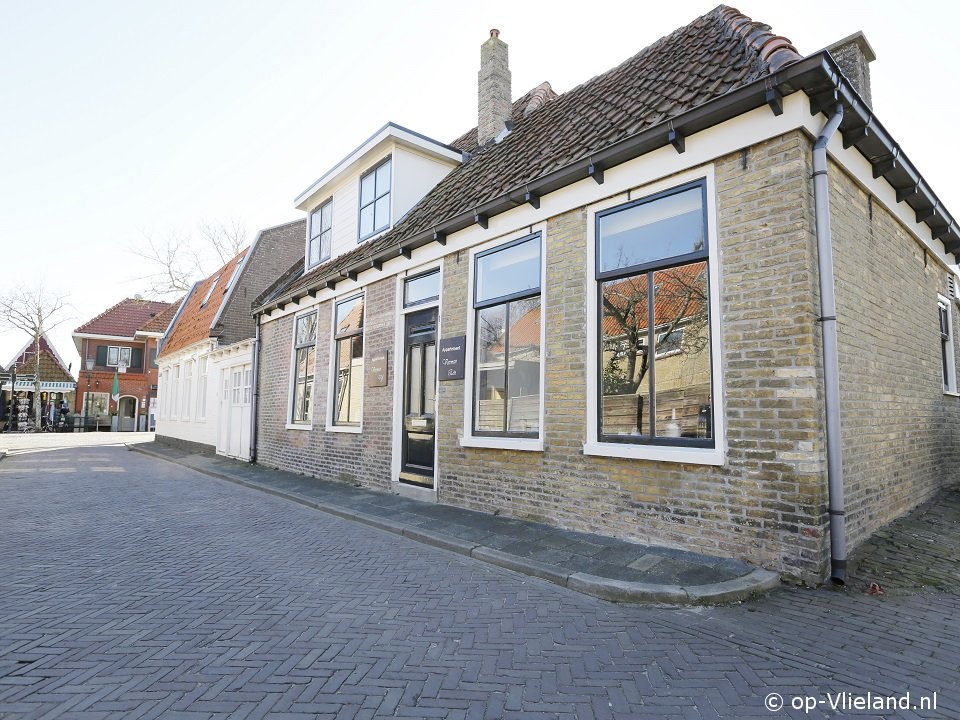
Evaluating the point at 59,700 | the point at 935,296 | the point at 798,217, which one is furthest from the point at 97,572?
the point at 935,296

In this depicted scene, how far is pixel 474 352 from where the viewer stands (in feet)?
25.1

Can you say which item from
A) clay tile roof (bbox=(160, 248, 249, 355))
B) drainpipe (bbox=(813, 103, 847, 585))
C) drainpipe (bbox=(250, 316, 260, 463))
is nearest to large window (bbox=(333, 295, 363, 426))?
drainpipe (bbox=(250, 316, 260, 463))

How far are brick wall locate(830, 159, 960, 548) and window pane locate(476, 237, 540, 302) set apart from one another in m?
3.19

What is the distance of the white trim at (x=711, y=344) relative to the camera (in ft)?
16.0

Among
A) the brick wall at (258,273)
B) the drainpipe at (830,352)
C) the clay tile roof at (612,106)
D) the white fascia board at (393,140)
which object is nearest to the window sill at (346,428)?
the clay tile roof at (612,106)

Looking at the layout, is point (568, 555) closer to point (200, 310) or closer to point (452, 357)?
point (452, 357)

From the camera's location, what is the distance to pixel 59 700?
110 inches

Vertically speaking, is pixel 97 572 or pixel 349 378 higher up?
pixel 349 378

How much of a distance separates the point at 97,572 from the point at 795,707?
5533 mm

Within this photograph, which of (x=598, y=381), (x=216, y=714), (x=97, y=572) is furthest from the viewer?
(x=598, y=381)

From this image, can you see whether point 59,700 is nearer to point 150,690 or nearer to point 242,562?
point 150,690

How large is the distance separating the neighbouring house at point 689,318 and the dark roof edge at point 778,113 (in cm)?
2

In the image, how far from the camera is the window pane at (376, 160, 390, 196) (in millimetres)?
10995

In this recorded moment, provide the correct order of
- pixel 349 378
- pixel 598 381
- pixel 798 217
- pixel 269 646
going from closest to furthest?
pixel 269 646
pixel 798 217
pixel 598 381
pixel 349 378
